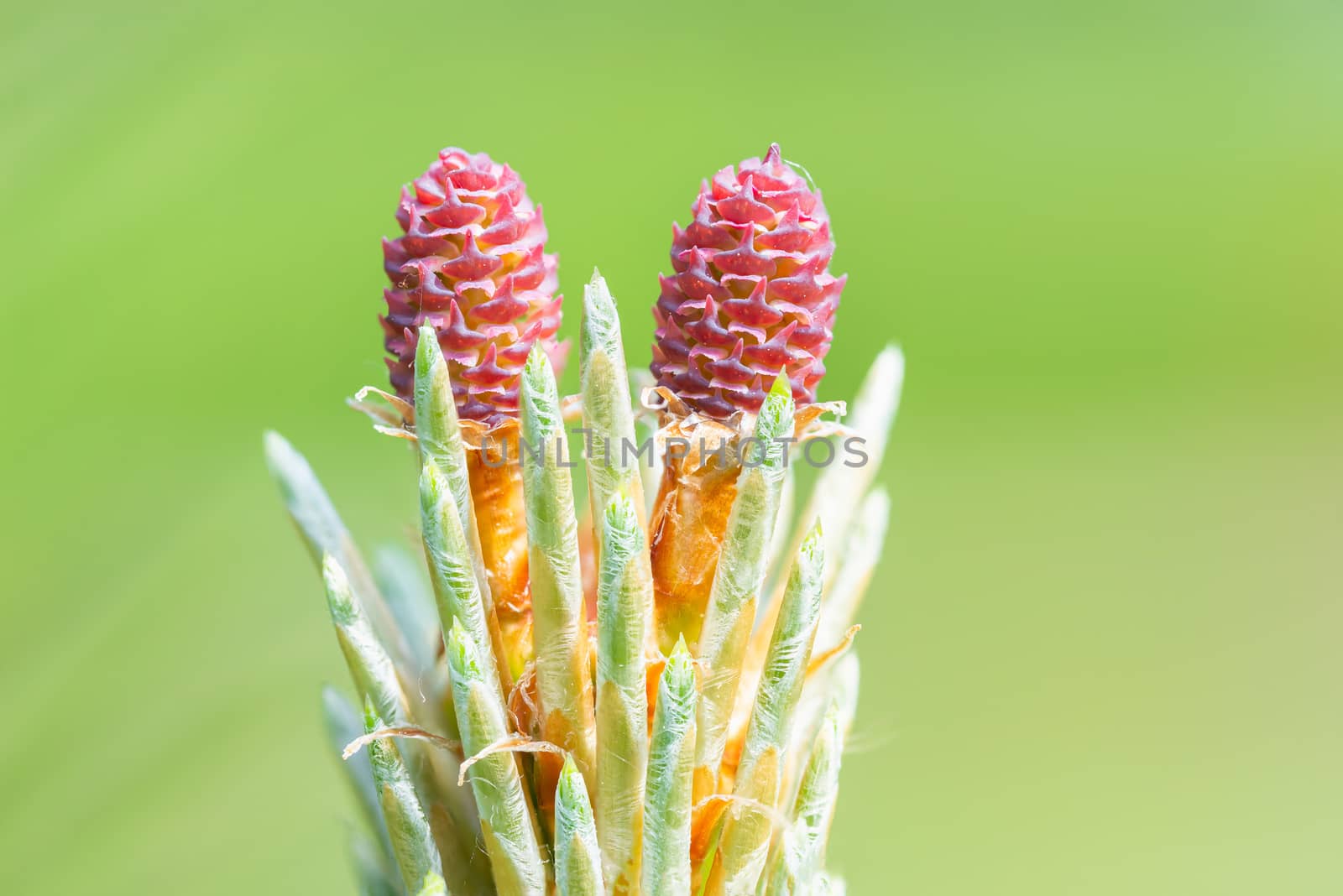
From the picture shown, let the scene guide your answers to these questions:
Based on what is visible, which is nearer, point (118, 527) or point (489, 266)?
point (489, 266)

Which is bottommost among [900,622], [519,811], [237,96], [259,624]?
[900,622]

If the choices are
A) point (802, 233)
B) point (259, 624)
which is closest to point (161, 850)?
point (259, 624)

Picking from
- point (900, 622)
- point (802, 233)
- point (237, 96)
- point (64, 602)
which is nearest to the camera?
point (802, 233)

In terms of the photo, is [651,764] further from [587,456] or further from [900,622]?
[900,622]
